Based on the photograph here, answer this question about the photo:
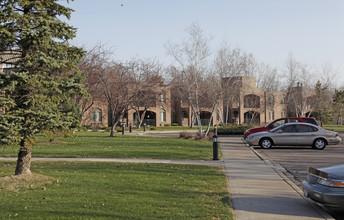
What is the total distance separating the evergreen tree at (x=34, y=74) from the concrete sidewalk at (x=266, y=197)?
482 centimetres

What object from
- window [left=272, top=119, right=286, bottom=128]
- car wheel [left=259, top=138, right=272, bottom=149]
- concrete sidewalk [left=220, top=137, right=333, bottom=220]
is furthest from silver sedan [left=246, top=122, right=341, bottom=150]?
concrete sidewalk [left=220, top=137, right=333, bottom=220]

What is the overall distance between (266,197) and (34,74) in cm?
634

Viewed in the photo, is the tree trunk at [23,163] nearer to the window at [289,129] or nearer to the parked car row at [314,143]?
the parked car row at [314,143]

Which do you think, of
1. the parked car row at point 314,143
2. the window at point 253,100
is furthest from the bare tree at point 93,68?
the window at point 253,100

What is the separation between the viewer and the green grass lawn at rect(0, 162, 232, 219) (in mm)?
6332

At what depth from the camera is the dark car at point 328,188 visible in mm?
6402

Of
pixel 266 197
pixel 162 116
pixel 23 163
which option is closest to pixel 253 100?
pixel 162 116

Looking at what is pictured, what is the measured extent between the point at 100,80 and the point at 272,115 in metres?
45.3

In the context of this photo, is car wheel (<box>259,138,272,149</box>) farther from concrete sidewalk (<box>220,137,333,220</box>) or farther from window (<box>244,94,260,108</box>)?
window (<box>244,94,260,108</box>)

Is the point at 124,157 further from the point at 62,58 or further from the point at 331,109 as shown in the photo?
the point at 331,109

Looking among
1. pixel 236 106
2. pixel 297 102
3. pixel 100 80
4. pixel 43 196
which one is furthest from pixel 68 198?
pixel 236 106

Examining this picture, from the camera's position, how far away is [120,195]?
773 cm

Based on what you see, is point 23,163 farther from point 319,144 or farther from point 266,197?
point 319,144

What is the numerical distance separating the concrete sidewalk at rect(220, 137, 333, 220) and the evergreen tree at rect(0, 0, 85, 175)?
15.8 ft
